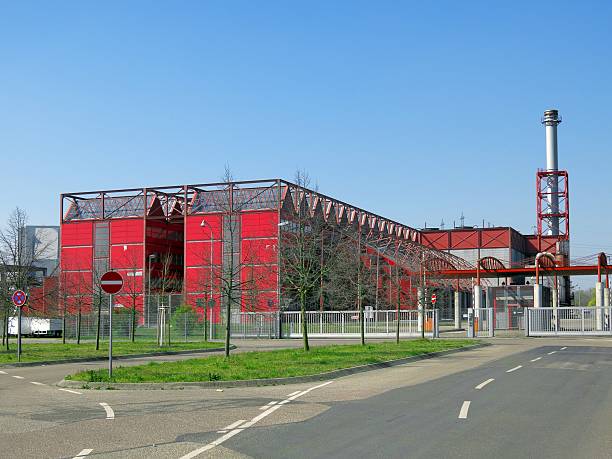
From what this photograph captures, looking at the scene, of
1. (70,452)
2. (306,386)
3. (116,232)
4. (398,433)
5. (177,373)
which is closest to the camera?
(70,452)

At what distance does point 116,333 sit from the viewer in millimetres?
52844

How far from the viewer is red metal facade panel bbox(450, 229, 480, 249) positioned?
10212 cm

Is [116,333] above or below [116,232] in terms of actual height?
below

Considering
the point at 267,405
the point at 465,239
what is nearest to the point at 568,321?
the point at 267,405

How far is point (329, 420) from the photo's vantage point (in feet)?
40.0

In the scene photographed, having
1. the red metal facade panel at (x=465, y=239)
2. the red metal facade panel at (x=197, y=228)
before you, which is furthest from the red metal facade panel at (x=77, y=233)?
the red metal facade panel at (x=465, y=239)

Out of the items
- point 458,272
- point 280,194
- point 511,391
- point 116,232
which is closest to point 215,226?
point 280,194

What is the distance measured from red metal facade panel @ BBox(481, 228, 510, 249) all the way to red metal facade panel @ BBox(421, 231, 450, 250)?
501cm

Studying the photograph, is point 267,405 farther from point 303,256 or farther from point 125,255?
point 125,255

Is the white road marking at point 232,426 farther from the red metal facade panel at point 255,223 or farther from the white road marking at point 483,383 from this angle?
the red metal facade panel at point 255,223

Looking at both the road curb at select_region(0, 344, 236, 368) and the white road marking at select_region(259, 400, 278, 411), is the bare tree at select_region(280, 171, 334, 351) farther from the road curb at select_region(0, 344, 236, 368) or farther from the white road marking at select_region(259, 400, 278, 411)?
the white road marking at select_region(259, 400, 278, 411)

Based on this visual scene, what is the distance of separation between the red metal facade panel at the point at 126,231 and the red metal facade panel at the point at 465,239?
46.2 m

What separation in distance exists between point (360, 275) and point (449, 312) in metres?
55.7

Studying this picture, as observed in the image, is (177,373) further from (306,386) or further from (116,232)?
(116,232)
